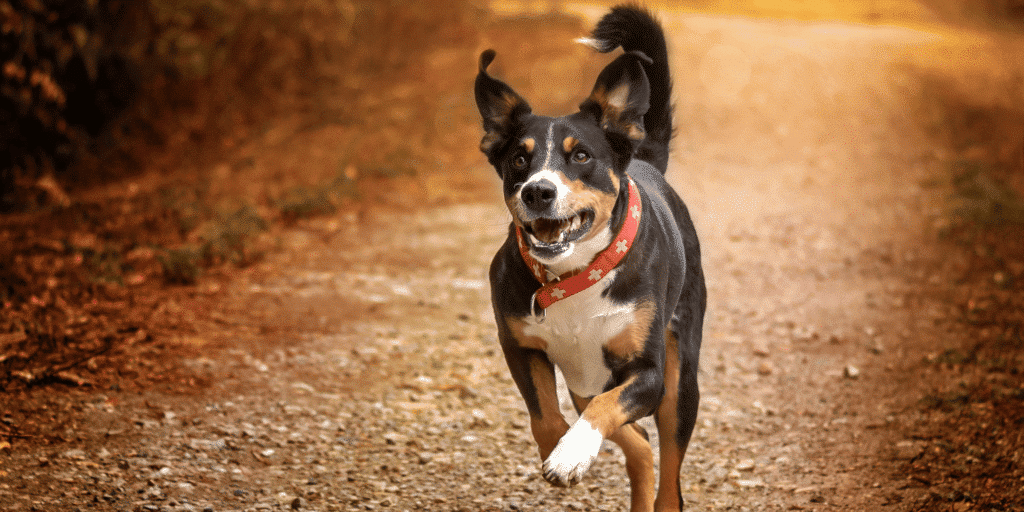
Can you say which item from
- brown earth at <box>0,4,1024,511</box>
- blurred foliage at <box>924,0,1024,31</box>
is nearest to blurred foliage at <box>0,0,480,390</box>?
brown earth at <box>0,4,1024,511</box>

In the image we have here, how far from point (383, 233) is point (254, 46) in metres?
4.96

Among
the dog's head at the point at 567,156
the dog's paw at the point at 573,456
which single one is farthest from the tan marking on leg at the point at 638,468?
the dog's head at the point at 567,156

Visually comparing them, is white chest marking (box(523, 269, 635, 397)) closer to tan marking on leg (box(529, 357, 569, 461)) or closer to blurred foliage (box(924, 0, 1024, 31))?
tan marking on leg (box(529, 357, 569, 461))

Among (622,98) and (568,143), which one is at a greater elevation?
(622,98)

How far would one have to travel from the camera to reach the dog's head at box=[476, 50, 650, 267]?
322 centimetres

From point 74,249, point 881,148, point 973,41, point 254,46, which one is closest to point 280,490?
point 74,249

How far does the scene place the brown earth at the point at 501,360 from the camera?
14.7 feet

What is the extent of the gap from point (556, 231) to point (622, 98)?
24.6 inches

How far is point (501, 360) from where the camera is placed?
6234mm

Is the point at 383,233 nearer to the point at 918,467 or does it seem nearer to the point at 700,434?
the point at 700,434

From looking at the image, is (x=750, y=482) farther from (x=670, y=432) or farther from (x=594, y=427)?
(x=594, y=427)

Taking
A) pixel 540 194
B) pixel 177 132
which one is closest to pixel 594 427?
pixel 540 194

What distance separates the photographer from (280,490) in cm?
434

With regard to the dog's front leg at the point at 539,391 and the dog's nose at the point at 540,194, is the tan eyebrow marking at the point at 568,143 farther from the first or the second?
the dog's front leg at the point at 539,391
